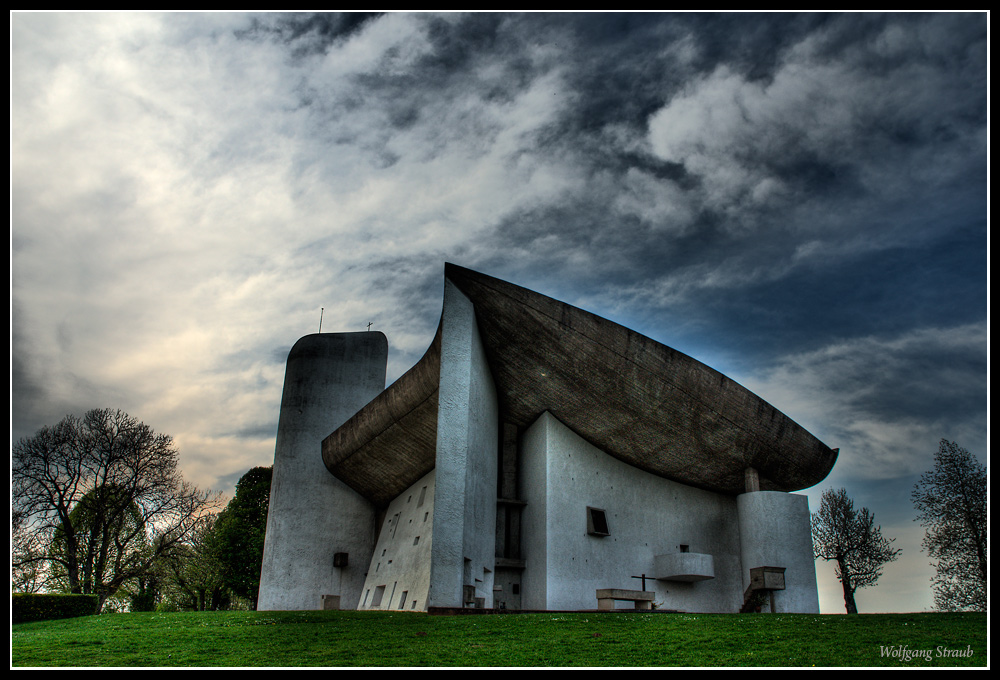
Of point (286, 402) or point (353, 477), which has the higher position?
point (286, 402)

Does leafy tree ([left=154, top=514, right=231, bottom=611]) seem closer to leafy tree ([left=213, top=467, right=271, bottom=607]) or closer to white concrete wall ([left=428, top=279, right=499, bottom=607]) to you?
leafy tree ([left=213, top=467, right=271, bottom=607])

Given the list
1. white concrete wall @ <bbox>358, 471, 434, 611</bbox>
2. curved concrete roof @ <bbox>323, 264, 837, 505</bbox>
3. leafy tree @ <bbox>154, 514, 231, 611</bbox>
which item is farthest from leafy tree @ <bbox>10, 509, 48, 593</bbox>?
curved concrete roof @ <bbox>323, 264, 837, 505</bbox>

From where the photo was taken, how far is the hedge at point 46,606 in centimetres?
1659

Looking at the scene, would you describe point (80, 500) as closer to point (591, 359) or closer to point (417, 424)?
point (417, 424)

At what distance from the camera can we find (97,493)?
2358cm

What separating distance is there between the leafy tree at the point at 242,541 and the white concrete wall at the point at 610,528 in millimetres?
18711

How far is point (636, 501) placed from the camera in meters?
22.8

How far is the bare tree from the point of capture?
22172mm

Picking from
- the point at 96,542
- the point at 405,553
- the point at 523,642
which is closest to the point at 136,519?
the point at 96,542

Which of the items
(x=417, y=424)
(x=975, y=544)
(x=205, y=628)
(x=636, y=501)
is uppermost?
(x=417, y=424)

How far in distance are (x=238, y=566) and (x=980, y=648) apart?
3237cm

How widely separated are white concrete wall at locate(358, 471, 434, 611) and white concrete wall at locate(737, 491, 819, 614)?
32.7 feet

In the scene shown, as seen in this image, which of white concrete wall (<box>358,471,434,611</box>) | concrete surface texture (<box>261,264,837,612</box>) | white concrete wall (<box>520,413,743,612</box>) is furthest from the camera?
white concrete wall (<box>358,471,434,611</box>)

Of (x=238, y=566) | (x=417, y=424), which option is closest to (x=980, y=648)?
(x=417, y=424)
